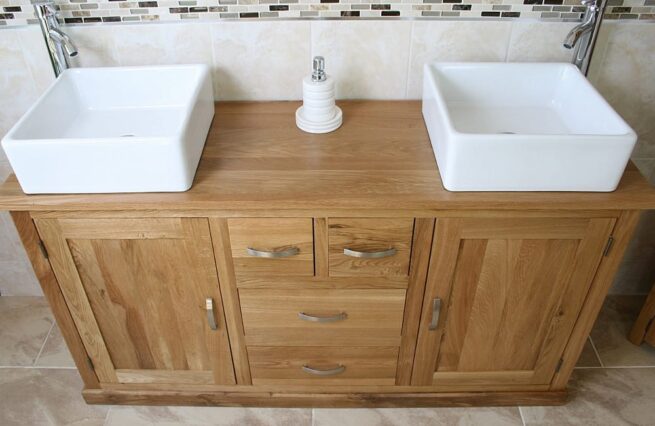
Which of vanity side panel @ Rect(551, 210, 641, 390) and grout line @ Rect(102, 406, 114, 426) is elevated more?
vanity side panel @ Rect(551, 210, 641, 390)

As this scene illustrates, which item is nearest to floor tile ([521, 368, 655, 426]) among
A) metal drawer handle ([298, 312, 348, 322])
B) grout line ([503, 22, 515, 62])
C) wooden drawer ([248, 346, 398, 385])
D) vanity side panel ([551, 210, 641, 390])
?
vanity side panel ([551, 210, 641, 390])

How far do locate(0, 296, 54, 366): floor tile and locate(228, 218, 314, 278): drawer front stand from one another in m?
1.01

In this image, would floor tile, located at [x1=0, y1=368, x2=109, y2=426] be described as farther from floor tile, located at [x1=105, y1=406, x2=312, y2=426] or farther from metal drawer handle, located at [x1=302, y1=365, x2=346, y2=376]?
metal drawer handle, located at [x1=302, y1=365, x2=346, y2=376]

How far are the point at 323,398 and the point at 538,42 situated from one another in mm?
1192

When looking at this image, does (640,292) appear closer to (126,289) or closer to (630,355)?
(630,355)

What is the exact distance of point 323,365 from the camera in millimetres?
1601

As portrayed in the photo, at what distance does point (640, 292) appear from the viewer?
82.3 inches

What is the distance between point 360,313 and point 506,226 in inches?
17.3

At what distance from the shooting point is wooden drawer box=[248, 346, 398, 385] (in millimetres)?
1562

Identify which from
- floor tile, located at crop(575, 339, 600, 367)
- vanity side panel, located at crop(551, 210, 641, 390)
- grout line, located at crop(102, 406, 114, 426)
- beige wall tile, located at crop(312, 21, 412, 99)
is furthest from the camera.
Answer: floor tile, located at crop(575, 339, 600, 367)

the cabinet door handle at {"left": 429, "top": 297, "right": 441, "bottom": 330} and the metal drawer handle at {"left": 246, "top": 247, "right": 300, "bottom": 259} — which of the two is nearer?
the metal drawer handle at {"left": 246, "top": 247, "right": 300, "bottom": 259}

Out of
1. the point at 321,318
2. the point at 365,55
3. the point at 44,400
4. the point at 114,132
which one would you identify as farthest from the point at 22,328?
the point at 365,55

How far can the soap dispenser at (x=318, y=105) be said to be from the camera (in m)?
1.40

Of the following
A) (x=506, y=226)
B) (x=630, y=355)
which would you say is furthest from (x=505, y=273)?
(x=630, y=355)
